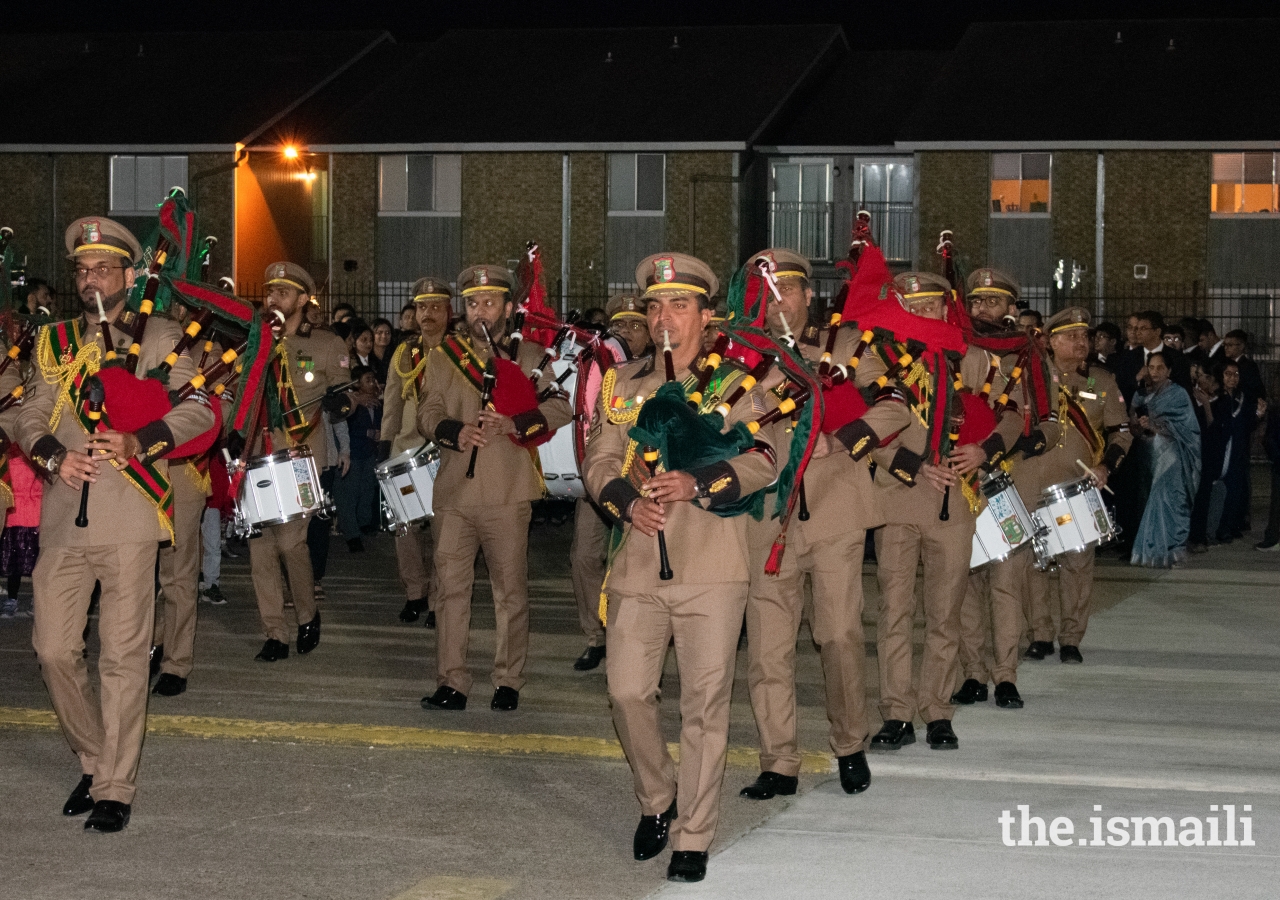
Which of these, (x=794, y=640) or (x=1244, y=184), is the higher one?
(x=1244, y=184)

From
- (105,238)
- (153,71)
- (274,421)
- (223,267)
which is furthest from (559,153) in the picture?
(105,238)

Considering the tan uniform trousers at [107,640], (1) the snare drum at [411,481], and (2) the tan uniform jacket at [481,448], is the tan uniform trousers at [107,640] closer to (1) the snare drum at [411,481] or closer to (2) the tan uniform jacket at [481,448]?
(2) the tan uniform jacket at [481,448]

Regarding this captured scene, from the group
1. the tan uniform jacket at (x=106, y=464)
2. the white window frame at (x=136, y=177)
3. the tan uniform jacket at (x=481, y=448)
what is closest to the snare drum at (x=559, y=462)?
the tan uniform jacket at (x=481, y=448)

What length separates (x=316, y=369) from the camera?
1270 centimetres

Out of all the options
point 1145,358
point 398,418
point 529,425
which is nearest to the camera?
point 529,425

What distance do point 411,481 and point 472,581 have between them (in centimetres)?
225

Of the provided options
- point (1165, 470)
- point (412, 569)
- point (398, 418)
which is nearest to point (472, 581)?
point (398, 418)

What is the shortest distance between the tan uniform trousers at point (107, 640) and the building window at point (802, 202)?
34116 millimetres

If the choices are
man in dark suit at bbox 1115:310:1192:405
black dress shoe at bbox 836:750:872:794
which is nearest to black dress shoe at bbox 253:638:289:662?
black dress shoe at bbox 836:750:872:794

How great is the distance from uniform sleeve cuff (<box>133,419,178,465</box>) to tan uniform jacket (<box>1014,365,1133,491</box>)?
5.69 m

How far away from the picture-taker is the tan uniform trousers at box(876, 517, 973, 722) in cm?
954

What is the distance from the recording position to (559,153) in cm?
4028

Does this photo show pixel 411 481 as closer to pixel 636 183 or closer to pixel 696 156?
pixel 696 156

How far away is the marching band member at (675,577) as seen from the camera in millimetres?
7164
